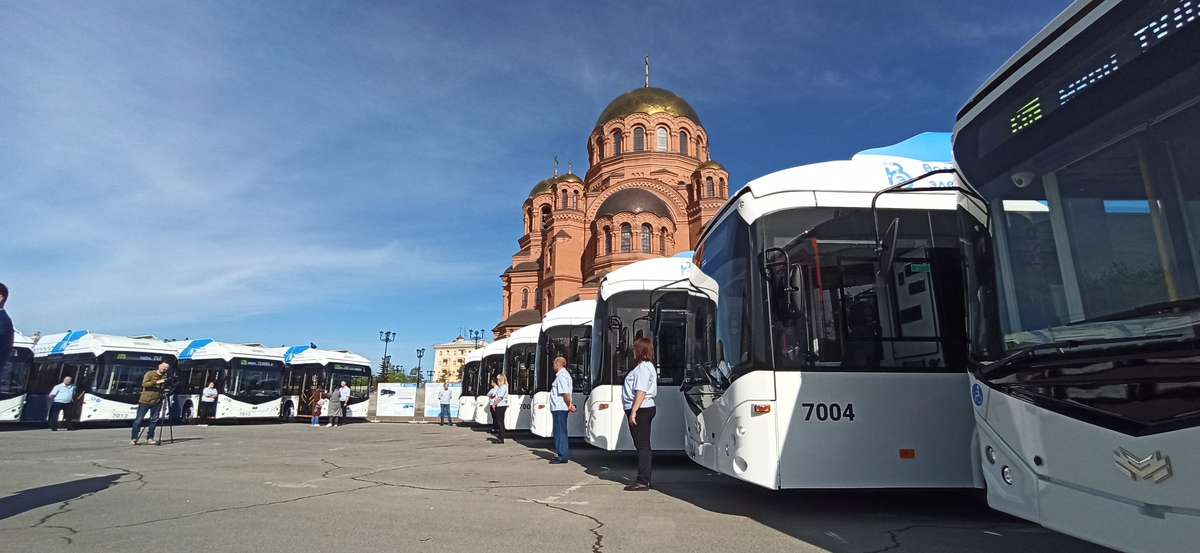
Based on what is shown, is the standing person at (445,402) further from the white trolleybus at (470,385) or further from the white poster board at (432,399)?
the white poster board at (432,399)

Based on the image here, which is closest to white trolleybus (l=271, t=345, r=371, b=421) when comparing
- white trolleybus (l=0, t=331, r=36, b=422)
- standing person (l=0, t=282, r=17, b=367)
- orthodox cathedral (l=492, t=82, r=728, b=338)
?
white trolleybus (l=0, t=331, r=36, b=422)

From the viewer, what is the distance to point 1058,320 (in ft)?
9.71

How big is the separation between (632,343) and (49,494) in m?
6.60

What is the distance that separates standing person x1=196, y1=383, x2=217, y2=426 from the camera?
20466 mm

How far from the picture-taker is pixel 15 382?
19281 millimetres

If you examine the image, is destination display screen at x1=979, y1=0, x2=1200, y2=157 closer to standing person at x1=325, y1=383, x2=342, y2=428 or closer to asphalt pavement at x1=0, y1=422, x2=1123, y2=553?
asphalt pavement at x1=0, y1=422, x2=1123, y2=553

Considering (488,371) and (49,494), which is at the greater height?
(488,371)

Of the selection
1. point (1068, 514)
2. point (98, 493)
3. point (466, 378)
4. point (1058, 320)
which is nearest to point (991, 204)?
point (1058, 320)

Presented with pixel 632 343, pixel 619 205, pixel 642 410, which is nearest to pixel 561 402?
pixel 632 343

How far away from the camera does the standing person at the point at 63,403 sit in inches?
746

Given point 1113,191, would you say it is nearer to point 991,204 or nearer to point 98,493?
point 991,204

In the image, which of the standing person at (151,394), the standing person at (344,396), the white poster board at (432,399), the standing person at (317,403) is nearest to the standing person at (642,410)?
the standing person at (151,394)

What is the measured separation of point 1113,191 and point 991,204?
752mm

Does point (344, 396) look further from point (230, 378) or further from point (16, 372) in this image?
point (16, 372)
